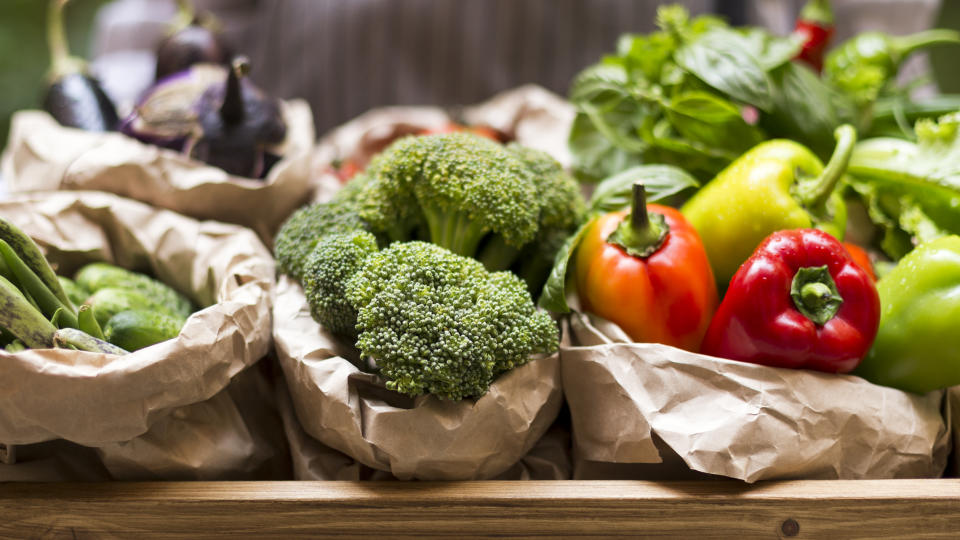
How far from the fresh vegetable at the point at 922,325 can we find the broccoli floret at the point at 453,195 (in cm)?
42

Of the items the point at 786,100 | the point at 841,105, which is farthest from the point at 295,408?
the point at 841,105

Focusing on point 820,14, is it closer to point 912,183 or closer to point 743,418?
point 912,183

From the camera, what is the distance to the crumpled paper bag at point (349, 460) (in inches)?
29.9

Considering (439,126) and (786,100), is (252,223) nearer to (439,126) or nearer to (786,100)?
(439,126)

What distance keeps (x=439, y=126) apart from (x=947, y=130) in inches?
33.9

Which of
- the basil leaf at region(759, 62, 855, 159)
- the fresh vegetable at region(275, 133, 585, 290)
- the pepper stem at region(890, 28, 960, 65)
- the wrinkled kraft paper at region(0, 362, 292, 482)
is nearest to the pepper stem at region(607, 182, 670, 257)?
the fresh vegetable at region(275, 133, 585, 290)

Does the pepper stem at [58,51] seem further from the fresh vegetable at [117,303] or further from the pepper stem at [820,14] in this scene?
the pepper stem at [820,14]

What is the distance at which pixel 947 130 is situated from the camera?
0.94m

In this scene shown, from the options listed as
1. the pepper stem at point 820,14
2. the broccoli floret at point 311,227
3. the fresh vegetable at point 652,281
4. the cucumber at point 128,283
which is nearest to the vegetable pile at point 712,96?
the pepper stem at point 820,14

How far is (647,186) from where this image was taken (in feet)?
3.10

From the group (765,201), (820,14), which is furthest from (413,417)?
(820,14)

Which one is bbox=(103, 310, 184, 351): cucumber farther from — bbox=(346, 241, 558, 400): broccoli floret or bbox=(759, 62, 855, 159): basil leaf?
bbox=(759, 62, 855, 159): basil leaf

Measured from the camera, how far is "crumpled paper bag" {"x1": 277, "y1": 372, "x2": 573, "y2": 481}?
760 millimetres

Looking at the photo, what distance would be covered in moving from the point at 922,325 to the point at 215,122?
38.2 inches
